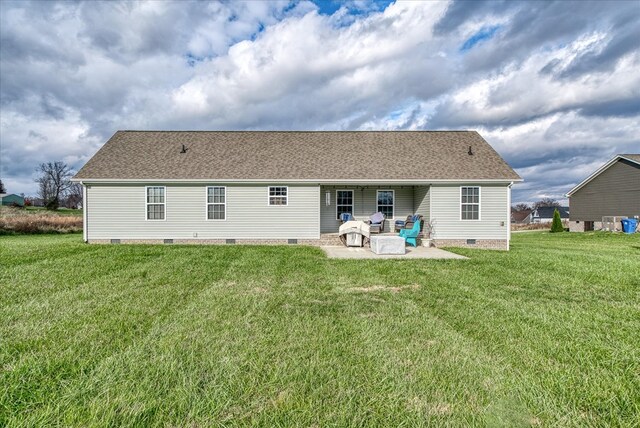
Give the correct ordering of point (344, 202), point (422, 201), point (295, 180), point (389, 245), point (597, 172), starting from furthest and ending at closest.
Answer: point (597, 172) < point (344, 202) < point (422, 201) < point (295, 180) < point (389, 245)

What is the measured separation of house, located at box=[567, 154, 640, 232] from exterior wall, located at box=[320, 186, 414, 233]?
19313 mm

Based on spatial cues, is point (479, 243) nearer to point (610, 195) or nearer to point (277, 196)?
point (277, 196)

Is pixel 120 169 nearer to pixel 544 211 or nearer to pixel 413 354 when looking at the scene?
pixel 413 354

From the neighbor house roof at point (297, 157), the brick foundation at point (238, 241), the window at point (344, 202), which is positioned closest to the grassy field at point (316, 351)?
the brick foundation at point (238, 241)

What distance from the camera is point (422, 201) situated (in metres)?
14.4

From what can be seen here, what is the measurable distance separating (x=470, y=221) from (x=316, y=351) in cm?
1211

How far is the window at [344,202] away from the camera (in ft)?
50.5

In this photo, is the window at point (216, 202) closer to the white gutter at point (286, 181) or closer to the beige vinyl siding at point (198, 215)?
the beige vinyl siding at point (198, 215)

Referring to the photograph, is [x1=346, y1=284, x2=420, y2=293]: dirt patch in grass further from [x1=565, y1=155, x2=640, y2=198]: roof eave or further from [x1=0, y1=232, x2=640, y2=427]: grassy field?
[x1=565, y1=155, x2=640, y2=198]: roof eave

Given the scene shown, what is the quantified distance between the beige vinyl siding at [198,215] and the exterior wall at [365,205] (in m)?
1.79

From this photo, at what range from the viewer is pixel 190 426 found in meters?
2.19

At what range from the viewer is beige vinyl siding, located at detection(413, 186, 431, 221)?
13.8m

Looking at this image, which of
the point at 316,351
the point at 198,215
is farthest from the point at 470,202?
the point at 316,351

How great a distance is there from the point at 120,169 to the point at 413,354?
1431 cm
